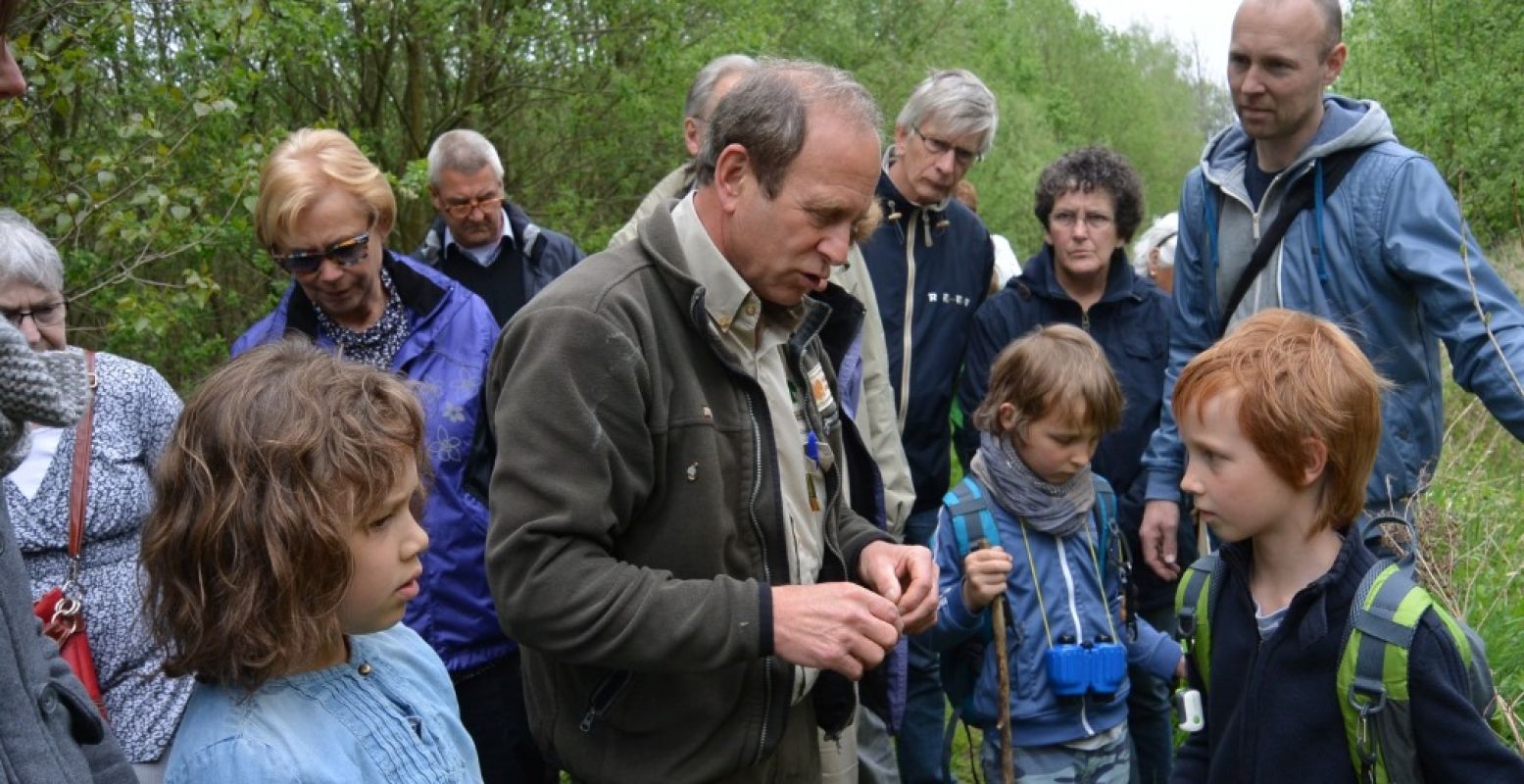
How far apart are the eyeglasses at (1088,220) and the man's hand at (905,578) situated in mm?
2363

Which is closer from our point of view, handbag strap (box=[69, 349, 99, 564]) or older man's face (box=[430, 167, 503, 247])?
handbag strap (box=[69, 349, 99, 564])

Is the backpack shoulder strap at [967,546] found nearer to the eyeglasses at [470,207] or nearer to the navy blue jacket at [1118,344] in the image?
the navy blue jacket at [1118,344]

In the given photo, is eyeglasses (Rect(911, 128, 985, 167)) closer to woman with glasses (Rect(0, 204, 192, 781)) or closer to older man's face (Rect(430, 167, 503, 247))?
older man's face (Rect(430, 167, 503, 247))

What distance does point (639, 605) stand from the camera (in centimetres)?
237

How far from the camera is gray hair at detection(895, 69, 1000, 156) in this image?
4.91 m

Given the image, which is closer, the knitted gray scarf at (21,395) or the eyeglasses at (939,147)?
the knitted gray scarf at (21,395)

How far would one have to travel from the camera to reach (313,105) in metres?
9.39

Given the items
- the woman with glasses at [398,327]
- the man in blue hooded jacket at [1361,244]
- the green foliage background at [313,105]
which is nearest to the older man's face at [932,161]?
the man in blue hooded jacket at [1361,244]

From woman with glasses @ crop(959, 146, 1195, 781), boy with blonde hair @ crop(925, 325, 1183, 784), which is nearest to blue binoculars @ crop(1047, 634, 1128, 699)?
boy with blonde hair @ crop(925, 325, 1183, 784)

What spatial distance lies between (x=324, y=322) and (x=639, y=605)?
1.73m

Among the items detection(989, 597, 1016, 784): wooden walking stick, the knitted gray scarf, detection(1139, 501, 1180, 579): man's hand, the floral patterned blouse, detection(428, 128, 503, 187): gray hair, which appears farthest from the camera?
detection(428, 128, 503, 187): gray hair

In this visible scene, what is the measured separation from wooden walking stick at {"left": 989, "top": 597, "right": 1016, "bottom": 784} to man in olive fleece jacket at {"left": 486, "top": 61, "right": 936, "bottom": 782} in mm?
975

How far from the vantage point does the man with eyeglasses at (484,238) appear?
531 centimetres

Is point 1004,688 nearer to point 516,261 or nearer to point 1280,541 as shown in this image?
point 1280,541
